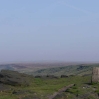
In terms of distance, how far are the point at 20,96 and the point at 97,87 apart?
13.8 metres

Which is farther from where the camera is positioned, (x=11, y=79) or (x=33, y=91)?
(x=11, y=79)

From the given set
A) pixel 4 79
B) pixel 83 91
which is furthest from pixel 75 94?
pixel 4 79

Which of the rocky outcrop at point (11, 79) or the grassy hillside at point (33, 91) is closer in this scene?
the grassy hillside at point (33, 91)

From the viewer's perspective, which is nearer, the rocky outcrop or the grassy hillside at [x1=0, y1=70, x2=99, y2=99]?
the grassy hillside at [x1=0, y1=70, x2=99, y2=99]

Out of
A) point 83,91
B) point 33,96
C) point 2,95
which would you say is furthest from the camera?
point 83,91

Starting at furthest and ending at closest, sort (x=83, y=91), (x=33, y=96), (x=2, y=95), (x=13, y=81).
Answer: (x=13, y=81) → (x=83, y=91) → (x=2, y=95) → (x=33, y=96)

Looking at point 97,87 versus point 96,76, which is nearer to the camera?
point 97,87

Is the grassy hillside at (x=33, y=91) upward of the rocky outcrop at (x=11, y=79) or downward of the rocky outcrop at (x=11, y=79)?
downward

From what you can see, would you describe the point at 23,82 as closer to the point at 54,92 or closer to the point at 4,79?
the point at 4,79

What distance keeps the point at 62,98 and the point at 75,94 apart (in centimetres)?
355

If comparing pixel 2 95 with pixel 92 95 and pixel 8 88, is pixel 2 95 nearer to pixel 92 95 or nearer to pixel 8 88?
pixel 8 88

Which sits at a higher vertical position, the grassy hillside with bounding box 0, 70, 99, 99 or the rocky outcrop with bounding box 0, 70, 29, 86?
the rocky outcrop with bounding box 0, 70, 29, 86

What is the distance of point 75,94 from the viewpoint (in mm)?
38094

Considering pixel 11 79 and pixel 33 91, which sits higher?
pixel 11 79
